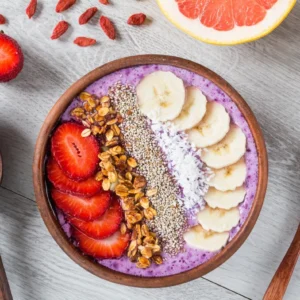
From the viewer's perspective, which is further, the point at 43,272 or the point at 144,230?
the point at 43,272

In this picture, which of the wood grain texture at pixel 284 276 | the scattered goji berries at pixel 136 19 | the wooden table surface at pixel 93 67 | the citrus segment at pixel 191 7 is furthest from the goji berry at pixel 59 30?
the wood grain texture at pixel 284 276

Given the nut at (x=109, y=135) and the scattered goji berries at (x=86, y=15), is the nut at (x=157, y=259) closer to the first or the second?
the nut at (x=109, y=135)

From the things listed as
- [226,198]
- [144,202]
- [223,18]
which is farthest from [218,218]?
[223,18]

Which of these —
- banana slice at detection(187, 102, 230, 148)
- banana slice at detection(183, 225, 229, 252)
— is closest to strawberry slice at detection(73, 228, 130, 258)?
banana slice at detection(183, 225, 229, 252)

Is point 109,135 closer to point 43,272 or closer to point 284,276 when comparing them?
point 43,272

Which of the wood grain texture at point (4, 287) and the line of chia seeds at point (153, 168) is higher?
the line of chia seeds at point (153, 168)

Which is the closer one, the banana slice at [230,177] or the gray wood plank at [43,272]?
the banana slice at [230,177]
